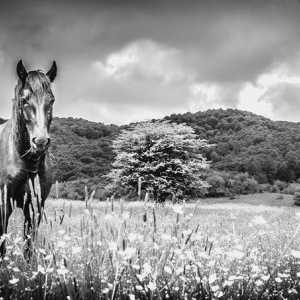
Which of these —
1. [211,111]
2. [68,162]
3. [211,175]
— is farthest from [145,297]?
[211,111]

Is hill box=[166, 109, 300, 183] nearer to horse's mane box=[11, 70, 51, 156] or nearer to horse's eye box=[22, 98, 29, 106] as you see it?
horse's mane box=[11, 70, 51, 156]

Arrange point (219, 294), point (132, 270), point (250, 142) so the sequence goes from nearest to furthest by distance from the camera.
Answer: point (219, 294) → point (132, 270) → point (250, 142)

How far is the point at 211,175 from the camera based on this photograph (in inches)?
2271

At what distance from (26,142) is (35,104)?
0.77 meters

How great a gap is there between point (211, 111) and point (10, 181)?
8928cm

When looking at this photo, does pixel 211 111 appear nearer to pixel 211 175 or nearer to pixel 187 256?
pixel 211 175

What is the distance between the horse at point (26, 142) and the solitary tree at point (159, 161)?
101 feet

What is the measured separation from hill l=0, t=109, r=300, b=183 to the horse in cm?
4797

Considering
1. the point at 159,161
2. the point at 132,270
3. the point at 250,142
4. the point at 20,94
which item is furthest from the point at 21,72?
the point at 250,142

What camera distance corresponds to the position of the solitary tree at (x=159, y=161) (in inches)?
1453

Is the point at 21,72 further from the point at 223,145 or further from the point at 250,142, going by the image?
the point at 250,142

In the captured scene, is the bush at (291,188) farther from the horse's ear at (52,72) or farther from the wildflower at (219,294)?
the wildflower at (219,294)

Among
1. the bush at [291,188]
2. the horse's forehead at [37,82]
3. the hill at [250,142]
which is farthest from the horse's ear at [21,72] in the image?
the hill at [250,142]

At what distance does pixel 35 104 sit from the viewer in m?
4.70
